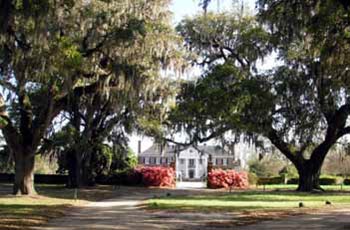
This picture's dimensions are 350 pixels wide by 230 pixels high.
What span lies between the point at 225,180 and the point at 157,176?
5.56 metres

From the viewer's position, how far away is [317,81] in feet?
109

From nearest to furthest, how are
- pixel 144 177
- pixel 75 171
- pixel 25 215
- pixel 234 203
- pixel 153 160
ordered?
pixel 25 215, pixel 234 203, pixel 75 171, pixel 144 177, pixel 153 160

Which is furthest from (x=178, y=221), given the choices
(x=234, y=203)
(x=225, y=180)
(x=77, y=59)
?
(x=225, y=180)

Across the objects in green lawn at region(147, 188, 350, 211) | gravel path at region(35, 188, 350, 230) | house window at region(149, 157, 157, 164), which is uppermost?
house window at region(149, 157, 157, 164)

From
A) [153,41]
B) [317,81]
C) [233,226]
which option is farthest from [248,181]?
[233,226]

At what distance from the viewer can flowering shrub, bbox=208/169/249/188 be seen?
46.1 metres

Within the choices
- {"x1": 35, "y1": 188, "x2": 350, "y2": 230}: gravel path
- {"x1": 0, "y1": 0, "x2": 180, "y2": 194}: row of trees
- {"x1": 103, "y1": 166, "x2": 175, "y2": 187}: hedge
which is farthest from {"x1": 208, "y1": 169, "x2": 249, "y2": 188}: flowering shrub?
{"x1": 35, "y1": 188, "x2": 350, "y2": 230}: gravel path

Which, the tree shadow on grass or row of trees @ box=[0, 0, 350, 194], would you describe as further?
row of trees @ box=[0, 0, 350, 194]

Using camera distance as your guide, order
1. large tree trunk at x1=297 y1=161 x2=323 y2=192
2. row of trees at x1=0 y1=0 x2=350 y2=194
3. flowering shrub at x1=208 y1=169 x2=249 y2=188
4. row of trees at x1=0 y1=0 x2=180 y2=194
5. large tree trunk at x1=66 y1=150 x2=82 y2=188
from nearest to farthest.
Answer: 1. row of trees at x1=0 y1=0 x2=350 y2=194
2. row of trees at x1=0 y1=0 x2=180 y2=194
3. large tree trunk at x1=297 y1=161 x2=323 y2=192
4. large tree trunk at x1=66 y1=150 x2=82 y2=188
5. flowering shrub at x1=208 y1=169 x2=249 y2=188

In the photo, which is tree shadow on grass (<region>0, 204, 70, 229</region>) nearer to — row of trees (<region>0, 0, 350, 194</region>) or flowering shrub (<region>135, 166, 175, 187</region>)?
row of trees (<region>0, 0, 350, 194</region>)

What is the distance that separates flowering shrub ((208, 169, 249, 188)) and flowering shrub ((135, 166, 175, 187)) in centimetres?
354

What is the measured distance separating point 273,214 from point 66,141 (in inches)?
757

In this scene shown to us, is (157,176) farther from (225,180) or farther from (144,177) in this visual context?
(225,180)

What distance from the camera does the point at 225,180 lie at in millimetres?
46094
